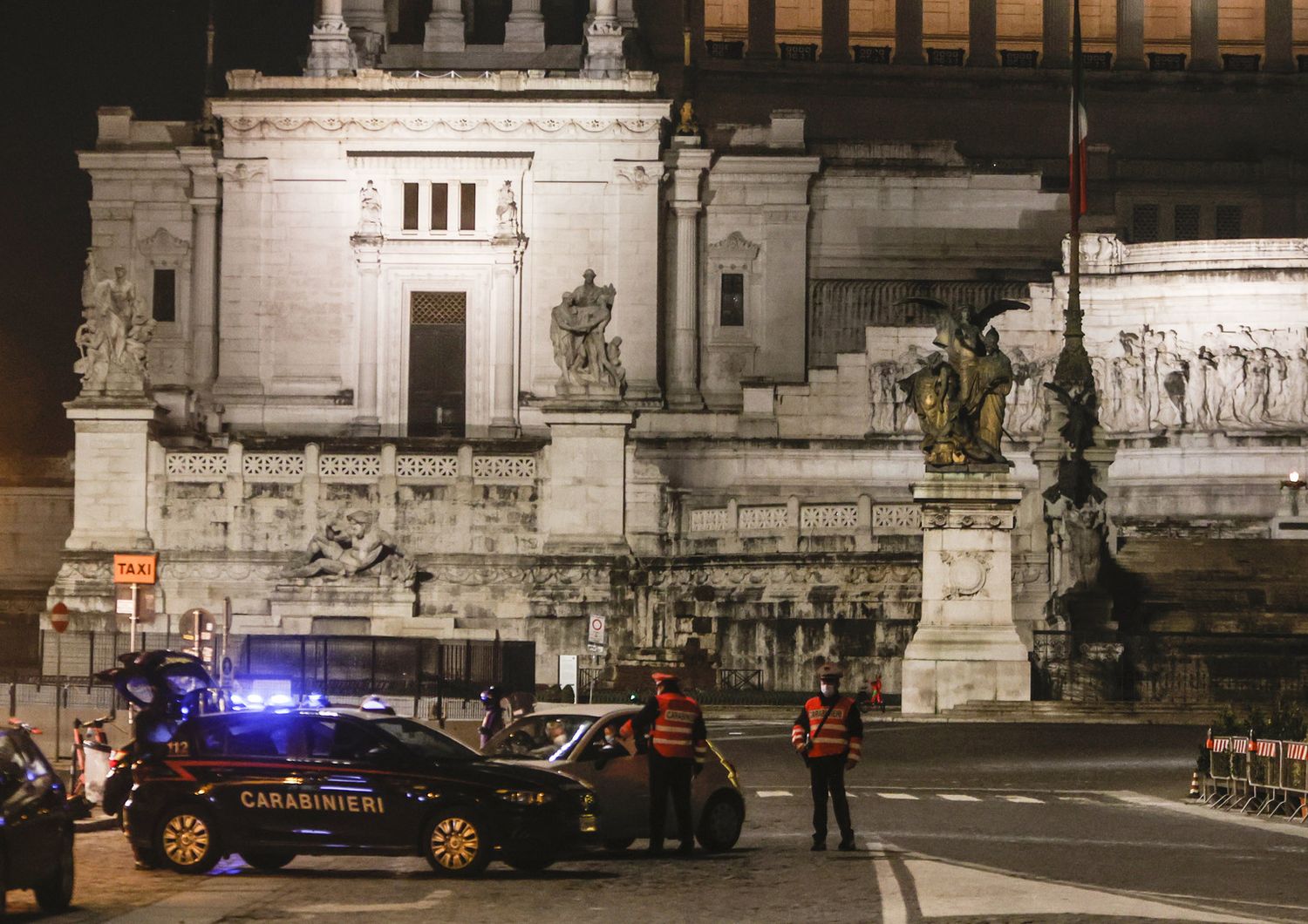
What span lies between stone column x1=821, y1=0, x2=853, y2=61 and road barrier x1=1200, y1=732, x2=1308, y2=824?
57.3m

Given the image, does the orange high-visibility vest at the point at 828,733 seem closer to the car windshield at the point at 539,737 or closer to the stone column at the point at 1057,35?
the car windshield at the point at 539,737

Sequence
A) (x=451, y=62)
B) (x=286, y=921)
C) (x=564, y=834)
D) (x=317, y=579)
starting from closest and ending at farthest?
(x=286, y=921) → (x=564, y=834) → (x=317, y=579) → (x=451, y=62)

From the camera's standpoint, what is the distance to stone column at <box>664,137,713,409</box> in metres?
71.2

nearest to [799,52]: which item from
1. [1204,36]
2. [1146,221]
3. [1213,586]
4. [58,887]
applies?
[1204,36]

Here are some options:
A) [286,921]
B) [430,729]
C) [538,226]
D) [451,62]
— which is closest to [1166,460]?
[538,226]

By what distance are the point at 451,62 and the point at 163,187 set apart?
978cm

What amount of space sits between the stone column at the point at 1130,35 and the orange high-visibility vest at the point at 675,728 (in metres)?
65.7

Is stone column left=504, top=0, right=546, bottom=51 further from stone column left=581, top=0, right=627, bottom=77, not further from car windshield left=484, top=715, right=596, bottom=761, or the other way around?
car windshield left=484, top=715, right=596, bottom=761

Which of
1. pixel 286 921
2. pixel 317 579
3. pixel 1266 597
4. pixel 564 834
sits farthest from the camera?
pixel 317 579

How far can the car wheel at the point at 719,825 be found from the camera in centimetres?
2352

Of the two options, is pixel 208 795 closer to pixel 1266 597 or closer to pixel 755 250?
pixel 1266 597

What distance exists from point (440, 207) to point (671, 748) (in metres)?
50.0

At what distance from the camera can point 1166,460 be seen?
63500 mm

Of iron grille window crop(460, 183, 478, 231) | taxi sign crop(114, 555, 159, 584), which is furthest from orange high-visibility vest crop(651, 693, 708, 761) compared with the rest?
iron grille window crop(460, 183, 478, 231)
